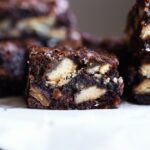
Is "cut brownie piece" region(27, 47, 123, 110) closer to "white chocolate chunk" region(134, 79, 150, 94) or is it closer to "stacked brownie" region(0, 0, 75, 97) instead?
"white chocolate chunk" region(134, 79, 150, 94)

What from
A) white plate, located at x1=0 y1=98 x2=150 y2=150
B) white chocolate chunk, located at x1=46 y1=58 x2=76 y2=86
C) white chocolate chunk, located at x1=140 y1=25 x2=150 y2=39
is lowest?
white plate, located at x1=0 y1=98 x2=150 y2=150

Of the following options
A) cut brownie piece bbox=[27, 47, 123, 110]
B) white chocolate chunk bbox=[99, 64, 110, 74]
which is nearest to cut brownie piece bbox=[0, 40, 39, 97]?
cut brownie piece bbox=[27, 47, 123, 110]

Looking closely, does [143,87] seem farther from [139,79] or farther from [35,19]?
[35,19]

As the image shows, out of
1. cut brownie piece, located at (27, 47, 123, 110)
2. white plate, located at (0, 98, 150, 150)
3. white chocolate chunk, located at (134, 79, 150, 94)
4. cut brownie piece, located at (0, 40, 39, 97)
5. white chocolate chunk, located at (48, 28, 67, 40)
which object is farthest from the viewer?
white chocolate chunk, located at (48, 28, 67, 40)

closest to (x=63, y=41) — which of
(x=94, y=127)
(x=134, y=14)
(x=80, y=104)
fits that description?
(x=134, y=14)

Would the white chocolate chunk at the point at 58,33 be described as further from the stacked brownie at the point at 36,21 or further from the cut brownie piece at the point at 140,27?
the cut brownie piece at the point at 140,27

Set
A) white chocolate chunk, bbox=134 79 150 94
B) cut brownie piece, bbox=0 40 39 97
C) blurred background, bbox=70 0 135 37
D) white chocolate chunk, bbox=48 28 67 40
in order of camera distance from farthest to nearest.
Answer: blurred background, bbox=70 0 135 37 → white chocolate chunk, bbox=48 28 67 40 → cut brownie piece, bbox=0 40 39 97 → white chocolate chunk, bbox=134 79 150 94

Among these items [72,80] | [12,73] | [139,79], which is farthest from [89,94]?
[12,73]
